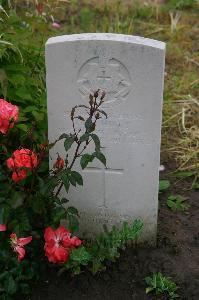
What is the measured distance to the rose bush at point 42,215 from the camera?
8.73ft

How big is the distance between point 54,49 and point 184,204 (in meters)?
1.28

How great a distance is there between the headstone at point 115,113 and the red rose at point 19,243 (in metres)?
0.44

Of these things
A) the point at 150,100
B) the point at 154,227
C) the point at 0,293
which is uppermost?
the point at 150,100

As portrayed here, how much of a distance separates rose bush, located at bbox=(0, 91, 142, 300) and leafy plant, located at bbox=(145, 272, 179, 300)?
23 centimetres

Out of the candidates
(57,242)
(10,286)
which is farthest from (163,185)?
(10,286)

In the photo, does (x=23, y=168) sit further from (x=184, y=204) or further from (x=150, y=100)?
(x=184, y=204)

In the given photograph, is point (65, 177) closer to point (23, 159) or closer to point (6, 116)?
point (23, 159)

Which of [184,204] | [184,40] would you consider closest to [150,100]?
[184,204]

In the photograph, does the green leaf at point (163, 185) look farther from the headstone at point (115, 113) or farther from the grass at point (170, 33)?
the headstone at point (115, 113)

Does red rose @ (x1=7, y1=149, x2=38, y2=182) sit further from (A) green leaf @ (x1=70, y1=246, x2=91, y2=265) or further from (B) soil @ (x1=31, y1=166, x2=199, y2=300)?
(B) soil @ (x1=31, y1=166, x2=199, y2=300)

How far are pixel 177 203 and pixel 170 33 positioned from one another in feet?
8.86

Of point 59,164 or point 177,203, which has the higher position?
point 59,164

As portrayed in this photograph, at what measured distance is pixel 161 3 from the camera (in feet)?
21.0

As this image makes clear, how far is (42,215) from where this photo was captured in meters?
2.92
